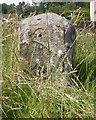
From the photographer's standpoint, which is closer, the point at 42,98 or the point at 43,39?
the point at 42,98

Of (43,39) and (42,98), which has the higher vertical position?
(43,39)

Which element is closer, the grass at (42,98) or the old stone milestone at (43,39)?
the grass at (42,98)

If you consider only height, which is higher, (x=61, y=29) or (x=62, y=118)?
(x=61, y=29)

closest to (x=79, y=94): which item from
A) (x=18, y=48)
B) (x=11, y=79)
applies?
(x=11, y=79)

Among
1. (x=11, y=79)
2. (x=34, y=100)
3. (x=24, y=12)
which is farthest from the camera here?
(x=24, y=12)

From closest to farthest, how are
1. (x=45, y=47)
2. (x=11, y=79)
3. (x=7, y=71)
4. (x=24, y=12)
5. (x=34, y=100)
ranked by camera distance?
(x=34, y=100) < (x=11, y=79) < (x=7, y=71) < (x=45, y=47) < (x=24, y=12)

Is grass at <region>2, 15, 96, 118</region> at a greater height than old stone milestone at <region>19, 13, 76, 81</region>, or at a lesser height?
lesser

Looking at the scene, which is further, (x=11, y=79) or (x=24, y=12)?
(x=24, y=12)

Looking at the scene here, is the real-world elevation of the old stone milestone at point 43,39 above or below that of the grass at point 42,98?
above

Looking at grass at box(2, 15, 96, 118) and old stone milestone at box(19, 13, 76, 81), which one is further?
old stone milestone at box(19, 13, 76, 81)

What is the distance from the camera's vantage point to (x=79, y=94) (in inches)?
70.5

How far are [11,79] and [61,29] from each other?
58 cm

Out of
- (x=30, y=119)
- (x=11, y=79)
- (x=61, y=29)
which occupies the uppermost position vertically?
(x=61, y=29)

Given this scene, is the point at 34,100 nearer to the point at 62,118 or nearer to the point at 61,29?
the point at 62,118
